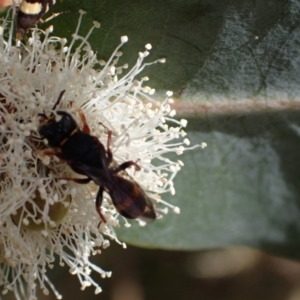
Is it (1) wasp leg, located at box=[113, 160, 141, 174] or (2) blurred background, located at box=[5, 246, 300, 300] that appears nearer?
(1) wasp leg, located at box=[113, 160, 141, 174]

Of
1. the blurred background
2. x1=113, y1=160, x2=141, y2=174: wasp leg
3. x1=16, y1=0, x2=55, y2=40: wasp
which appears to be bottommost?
the blurred background

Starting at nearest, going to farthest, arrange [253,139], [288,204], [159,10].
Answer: [159,10] → [253,139] → [288,204]

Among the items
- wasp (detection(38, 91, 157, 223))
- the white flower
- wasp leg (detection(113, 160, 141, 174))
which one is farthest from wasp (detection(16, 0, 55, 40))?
wasp leg (detection(113, 160, 141, 174))

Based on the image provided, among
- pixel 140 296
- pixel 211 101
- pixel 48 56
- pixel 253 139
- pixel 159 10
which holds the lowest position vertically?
pixel 140 296

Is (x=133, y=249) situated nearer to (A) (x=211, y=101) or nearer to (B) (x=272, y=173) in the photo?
(B) (x=272, y=173)

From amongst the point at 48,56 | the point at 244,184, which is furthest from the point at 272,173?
the point at 48,56

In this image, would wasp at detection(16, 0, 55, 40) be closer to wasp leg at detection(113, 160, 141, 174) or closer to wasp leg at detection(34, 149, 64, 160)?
wasp leg at detection(34, 149, 64, 160)

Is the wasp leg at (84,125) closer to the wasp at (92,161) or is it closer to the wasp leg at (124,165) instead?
the wasp at (92,161)
